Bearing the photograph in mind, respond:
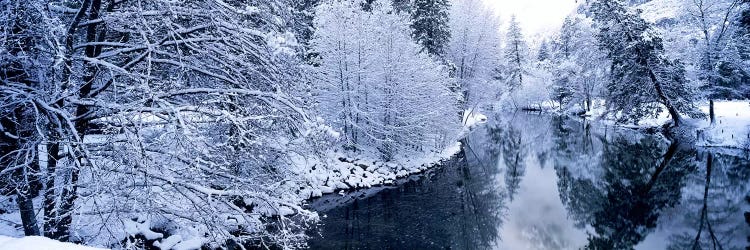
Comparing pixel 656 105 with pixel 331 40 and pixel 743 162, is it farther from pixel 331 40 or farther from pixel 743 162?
pixel 331 40

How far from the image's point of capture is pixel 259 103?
→ 6.02m

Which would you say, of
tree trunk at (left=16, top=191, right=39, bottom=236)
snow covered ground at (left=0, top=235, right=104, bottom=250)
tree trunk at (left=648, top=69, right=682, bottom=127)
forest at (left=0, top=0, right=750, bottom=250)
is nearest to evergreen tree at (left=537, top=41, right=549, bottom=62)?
forest at (left=0, top=0, right=750, bottom=250)

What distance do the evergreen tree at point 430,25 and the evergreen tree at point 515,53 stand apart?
31013mm

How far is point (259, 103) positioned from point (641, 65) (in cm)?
3090

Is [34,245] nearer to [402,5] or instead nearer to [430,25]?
[430,25]

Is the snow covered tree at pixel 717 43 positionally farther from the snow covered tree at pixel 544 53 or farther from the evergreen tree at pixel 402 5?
the snow covered tree at pixel 544 53

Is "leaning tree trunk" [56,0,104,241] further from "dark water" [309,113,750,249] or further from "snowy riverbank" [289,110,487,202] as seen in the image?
"snowy riverbank" [289,110,487,202]

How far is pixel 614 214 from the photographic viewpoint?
14.5 metres

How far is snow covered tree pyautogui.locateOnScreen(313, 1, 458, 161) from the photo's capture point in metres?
21.1

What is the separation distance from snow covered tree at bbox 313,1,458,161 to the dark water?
10.6ft

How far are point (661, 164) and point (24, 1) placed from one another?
80.3ft

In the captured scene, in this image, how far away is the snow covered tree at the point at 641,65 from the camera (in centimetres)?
2850

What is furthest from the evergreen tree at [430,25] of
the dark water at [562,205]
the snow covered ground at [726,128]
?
the snow covered ground at [726,128]

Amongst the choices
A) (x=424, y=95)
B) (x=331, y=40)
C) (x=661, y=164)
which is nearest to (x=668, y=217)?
(x=661, y=164)
